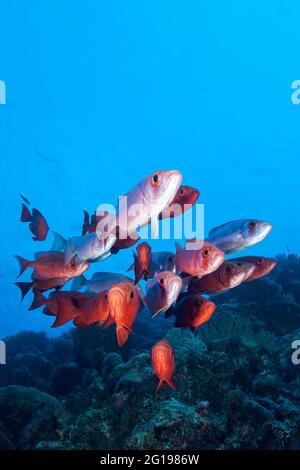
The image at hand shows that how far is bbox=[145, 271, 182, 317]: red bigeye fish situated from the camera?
3102 millimetres

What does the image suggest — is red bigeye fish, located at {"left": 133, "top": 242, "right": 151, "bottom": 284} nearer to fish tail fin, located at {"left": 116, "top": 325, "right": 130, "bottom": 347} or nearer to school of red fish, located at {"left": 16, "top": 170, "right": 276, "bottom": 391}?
school of red fish, located at {"left": 16, "top": 170, "right": 276, "bottom": 391}

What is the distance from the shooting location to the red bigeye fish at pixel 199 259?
3.17m

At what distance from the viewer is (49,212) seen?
153 ft

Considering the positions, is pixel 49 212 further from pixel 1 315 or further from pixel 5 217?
pixel 1 315

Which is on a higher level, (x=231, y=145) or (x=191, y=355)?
(x=231, y=145)

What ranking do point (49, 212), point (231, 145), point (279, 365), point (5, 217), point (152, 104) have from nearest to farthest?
point (279, 365) → point (5, 217) → point (49, 212) → point (152, 104) → point (231, 145)

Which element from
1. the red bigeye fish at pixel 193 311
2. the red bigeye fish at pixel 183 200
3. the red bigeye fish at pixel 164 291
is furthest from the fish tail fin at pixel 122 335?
the red bigeye fish at pixel 183 200

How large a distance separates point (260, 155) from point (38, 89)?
120ft

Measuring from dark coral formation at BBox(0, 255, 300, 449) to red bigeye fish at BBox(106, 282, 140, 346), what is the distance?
2.70 meters

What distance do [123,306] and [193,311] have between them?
3.19ft

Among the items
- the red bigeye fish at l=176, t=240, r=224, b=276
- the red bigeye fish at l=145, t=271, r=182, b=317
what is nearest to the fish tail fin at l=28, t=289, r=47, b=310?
the red bigeye fish at l=145, t=271, r=182, b=317

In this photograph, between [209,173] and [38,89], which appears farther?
[209,173]

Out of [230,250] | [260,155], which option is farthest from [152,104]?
[230,250]
